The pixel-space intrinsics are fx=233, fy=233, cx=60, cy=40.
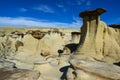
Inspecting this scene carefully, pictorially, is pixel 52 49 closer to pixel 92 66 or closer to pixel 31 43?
pixel 31 43

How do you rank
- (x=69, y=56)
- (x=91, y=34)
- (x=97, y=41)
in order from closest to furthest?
(x=97, y=41) → (x=91, y=34) → (x=69, y=56)

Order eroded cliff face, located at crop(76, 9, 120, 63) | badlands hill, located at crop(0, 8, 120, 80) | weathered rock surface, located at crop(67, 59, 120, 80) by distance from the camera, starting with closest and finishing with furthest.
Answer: weathered rock surface, located at crop(67, 59, 120, 80)
badlands hill, located at crop(0, 8, 120, 80)
eroded cliff face, located at crop(76, 9, 120, 63)

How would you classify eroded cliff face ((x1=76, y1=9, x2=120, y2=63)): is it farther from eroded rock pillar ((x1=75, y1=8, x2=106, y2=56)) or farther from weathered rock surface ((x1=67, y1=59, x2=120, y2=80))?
weathered rock surface ((x1=67, y1=59, x2=120, y2=80))

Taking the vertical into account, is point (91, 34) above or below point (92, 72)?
above

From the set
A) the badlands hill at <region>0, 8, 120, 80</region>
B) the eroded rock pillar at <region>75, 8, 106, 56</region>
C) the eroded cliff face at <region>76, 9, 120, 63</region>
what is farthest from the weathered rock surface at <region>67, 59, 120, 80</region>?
the eroded rock pillar at <region>75, 8, 106, 56</region>

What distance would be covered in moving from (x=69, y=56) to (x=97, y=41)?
86.0 inches

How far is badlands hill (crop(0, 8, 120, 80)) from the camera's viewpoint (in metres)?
8.12

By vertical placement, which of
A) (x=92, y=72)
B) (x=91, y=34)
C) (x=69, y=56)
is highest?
(x=91, y=34)

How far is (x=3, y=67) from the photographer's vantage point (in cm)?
916

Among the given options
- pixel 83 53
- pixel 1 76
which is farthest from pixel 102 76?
pixel 83 53

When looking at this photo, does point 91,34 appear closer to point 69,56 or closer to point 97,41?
point 97,41

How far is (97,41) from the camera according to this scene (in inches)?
609

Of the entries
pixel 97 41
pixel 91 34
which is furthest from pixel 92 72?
pixel 91 34

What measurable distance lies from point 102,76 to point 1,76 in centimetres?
344
